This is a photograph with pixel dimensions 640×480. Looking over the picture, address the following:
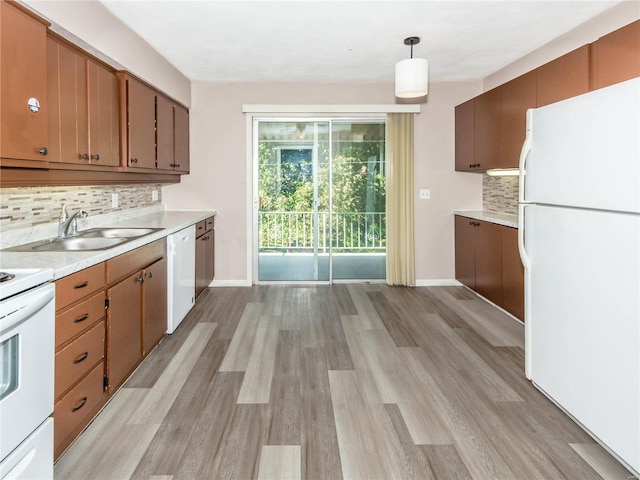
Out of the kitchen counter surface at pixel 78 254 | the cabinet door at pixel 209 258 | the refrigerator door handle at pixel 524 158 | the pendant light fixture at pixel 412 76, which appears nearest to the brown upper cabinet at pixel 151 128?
the kitchen counter surface at pixel 78 254

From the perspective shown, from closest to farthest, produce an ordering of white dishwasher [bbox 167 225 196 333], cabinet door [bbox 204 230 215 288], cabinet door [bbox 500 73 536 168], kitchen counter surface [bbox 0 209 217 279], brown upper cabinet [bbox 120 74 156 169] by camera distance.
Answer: kitchen counter surface [bbox 0 209 217 279] < brown upper cabinet [bbox 120 74 156 169] < white dishwasher [bbox 167 225 196 333] < cabinet door [bbox 500 73 536 168] < cabinet door [bbox 204 230 215 288]

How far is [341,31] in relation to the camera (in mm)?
3688

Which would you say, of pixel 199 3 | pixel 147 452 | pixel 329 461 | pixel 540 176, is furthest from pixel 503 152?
pixel 147 452

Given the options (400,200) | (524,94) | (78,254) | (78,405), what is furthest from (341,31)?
(78,405)

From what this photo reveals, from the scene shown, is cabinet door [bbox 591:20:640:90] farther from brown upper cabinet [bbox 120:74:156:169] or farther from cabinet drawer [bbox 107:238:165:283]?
brown upper cabinet [bbox 120:74:156:169]

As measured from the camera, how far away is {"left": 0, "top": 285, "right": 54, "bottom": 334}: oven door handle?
149cm

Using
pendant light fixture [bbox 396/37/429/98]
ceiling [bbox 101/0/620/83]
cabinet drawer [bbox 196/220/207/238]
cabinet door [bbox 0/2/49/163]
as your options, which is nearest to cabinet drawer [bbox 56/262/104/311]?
cabinet door [bbox 0/2/49/163]

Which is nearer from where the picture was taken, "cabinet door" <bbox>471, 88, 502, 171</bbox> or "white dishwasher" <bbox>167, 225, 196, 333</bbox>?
"white dishwasher" <bbox>167, 225, 196, 333</bbox>

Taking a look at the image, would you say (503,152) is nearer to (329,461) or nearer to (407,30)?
(407,30)

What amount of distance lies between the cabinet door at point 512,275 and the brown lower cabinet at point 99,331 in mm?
3062

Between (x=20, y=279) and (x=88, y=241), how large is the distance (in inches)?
56.9

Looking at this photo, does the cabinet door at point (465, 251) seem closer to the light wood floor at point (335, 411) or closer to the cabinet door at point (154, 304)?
the light wood floor at point (335, 411)

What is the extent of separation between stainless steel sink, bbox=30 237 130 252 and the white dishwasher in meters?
0.64

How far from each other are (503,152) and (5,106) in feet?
13.0
